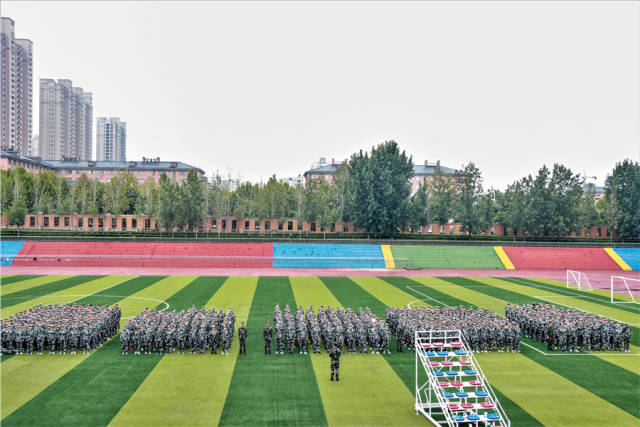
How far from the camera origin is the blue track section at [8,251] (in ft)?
155

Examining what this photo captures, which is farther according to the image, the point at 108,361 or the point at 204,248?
the point at 204,248

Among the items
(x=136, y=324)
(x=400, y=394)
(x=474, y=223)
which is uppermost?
(x=474, y=223)

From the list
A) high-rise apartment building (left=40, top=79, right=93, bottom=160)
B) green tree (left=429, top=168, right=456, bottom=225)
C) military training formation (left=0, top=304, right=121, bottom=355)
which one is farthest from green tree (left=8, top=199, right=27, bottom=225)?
high-rise apartment building (left=40, top=79, right=93, bottom=160)

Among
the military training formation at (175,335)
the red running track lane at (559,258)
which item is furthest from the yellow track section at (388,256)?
the military training formation at (175,335)

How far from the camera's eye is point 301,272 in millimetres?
46094

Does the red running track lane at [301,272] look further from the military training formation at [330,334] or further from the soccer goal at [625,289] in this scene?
the military training formation at [330,334]

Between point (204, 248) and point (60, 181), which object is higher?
point (60, 181)

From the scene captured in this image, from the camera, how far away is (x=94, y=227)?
229 feet

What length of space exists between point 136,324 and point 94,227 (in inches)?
2314

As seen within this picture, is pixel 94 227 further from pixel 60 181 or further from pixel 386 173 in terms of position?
pixel 386 173

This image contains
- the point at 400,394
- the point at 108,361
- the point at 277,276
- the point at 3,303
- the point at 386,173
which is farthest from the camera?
the point at 386,173

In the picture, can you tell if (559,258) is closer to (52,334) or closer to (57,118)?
(52,334)

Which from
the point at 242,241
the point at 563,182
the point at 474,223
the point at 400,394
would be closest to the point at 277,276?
the point at 242,241

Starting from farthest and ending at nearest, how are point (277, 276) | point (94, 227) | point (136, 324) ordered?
point (94, 227) < point (277, 276) < point (136, 324)
